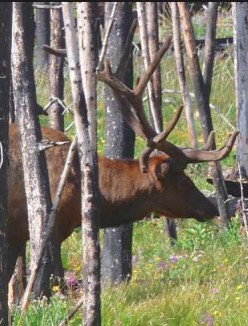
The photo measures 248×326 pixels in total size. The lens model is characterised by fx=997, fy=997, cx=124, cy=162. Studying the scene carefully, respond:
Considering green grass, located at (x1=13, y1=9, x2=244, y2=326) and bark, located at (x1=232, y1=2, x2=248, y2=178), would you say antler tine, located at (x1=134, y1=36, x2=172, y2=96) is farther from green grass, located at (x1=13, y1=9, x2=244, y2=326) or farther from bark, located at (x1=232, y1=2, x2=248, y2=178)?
bark, located at (x1=232, y1=2, x2=248, y2=178)

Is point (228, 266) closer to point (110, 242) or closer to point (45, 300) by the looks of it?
point (110, 242)

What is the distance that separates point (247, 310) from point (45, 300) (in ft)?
4.35

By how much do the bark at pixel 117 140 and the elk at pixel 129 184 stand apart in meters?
0.12

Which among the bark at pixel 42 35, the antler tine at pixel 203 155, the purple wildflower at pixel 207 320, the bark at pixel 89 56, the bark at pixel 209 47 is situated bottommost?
the purple wildflower at pixel 207 320

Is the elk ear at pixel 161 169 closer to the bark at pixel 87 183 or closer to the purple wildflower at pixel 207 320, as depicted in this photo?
the purple wildflower at pixel 207 320

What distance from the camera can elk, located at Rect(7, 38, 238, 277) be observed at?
8.41 m

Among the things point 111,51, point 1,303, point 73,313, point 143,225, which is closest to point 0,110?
point 1,303

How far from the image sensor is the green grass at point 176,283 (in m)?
6.21

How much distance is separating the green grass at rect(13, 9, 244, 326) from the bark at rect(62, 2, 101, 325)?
64 centimetres

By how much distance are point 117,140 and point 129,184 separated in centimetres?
72

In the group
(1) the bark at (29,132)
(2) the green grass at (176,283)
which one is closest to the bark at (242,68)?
(2) the green grass at (176,283)

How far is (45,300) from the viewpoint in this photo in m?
6.57

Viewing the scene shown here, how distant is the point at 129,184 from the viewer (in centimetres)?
917

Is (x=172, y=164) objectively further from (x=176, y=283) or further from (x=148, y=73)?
(x=148, y=73)
